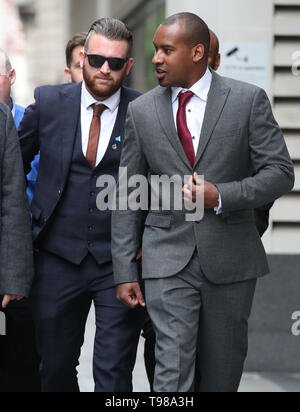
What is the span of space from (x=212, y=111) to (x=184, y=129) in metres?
0.15

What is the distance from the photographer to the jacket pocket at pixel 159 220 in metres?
4.70

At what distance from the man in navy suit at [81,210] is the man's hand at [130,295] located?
21 centimetres

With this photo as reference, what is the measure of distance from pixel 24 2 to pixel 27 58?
6344 mm

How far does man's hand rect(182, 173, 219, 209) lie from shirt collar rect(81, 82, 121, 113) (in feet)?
2.79

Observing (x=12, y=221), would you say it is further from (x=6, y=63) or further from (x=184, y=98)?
(x=6, y=63)

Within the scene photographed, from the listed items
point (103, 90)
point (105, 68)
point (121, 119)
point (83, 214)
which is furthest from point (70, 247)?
point (105, 68)

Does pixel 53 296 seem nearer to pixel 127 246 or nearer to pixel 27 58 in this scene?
pixel 127 246

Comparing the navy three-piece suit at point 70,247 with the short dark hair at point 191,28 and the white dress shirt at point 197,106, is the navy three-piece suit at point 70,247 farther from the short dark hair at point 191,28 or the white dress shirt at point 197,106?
the short dark hair at point 191,28

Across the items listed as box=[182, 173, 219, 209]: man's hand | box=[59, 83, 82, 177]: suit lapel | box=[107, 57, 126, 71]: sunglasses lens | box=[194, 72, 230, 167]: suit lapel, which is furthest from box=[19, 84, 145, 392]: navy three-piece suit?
box=[182, 173, 219, 209]: man's hand

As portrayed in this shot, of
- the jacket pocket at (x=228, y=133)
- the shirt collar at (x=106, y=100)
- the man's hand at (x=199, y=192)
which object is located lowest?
the man's hand at (x=199, y=192)

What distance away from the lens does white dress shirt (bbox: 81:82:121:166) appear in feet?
16.7

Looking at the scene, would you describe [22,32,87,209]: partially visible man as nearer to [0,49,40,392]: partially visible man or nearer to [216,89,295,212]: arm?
[0,49,40,392]: partially visible man

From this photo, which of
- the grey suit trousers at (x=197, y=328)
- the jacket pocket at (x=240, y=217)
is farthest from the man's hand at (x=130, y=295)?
the jacket pocket at (x=240, y=217)

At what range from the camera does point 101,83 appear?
16.5ft
